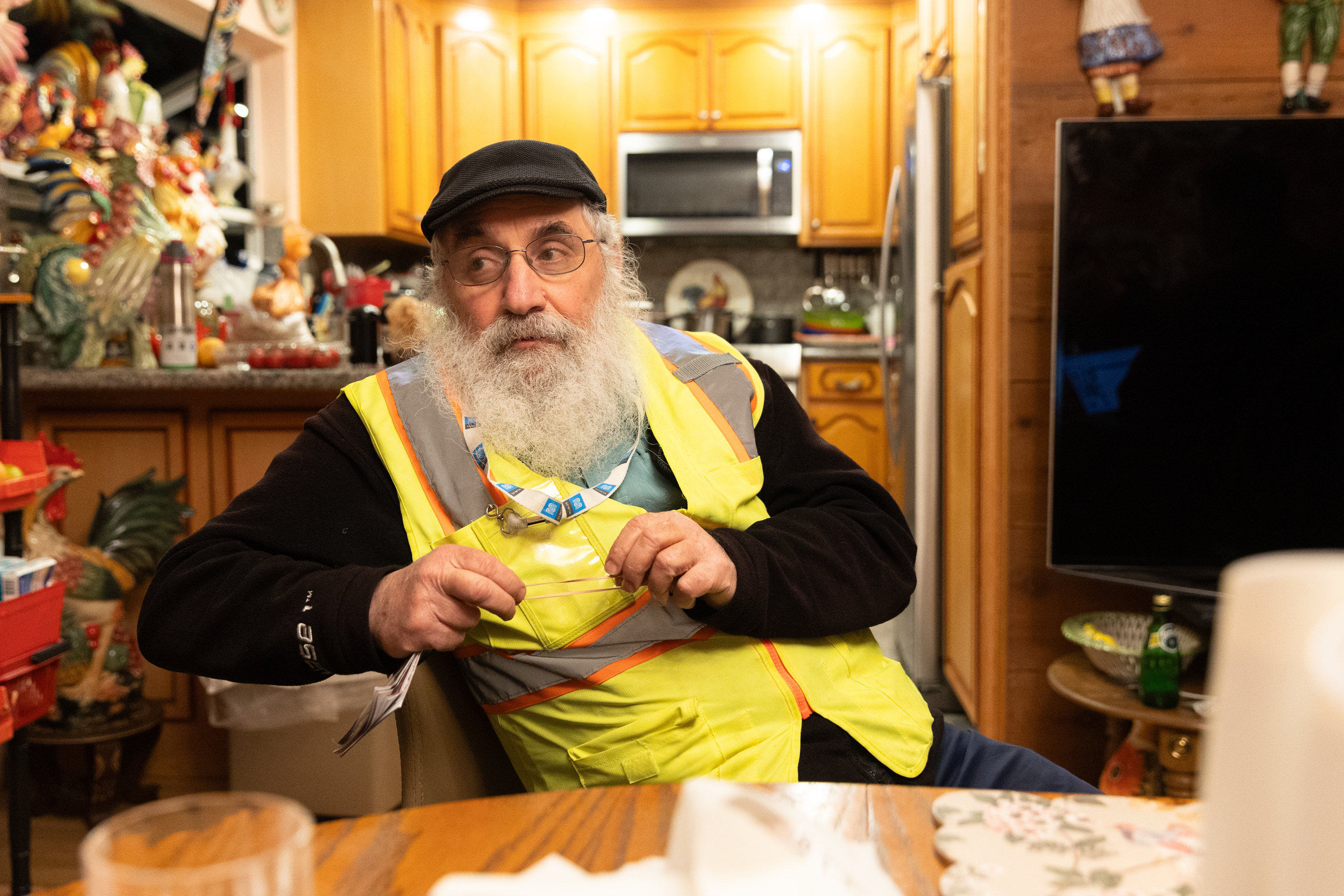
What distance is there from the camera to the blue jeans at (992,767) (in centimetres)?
106

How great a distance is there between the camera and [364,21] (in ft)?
13.9

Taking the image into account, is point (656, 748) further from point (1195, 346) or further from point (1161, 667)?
point (1195, 346)

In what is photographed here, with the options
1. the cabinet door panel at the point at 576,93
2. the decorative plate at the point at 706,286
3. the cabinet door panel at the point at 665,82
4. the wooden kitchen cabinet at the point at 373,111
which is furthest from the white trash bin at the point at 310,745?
the cabinet door panel at the point at 665,82

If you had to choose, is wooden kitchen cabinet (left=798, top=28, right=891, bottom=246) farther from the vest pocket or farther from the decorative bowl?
the vest pocket

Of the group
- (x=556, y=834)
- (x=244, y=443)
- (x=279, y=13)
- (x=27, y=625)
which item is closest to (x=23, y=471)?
(x=27, y=625)

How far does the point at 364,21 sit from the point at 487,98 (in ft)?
2.76

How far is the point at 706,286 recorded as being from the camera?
536 centimetres

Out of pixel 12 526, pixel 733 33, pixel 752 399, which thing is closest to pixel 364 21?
pixel 733 33

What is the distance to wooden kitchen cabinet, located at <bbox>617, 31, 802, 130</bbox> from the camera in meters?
4.95

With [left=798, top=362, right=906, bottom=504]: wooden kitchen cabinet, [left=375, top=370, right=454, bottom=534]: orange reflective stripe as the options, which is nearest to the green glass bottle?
[left=375, top=370, right=454, bottom=534]: orange reflective stripe

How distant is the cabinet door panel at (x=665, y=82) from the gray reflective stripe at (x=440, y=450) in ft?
13.3

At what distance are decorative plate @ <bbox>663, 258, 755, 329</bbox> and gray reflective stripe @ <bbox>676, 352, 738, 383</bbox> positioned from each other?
A: 4046mm

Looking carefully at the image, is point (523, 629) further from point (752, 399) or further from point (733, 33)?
point (733, 33)

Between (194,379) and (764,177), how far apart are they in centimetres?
327
